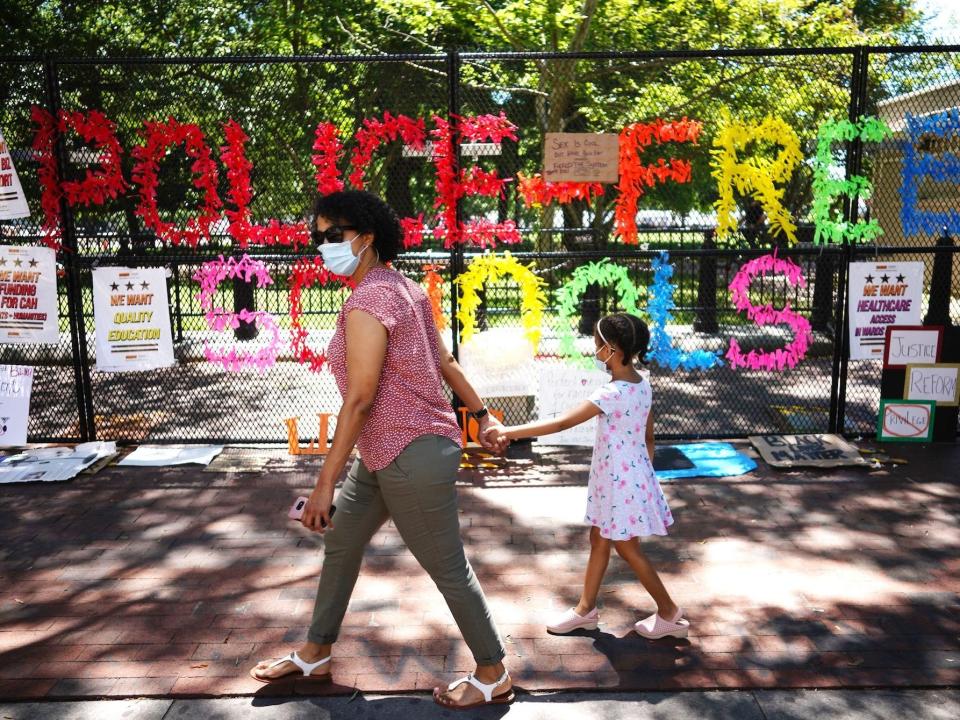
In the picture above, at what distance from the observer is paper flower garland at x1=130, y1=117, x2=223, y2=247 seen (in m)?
A: 6.64

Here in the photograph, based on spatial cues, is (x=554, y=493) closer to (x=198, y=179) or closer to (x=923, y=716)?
(x=923, y=716)

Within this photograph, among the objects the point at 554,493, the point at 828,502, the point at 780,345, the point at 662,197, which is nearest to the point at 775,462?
the point at 828,502

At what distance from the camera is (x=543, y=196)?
6.71 metres

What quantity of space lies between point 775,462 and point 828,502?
718 millimetres

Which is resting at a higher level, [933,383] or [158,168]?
[158,168]

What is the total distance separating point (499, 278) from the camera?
22.3 ft

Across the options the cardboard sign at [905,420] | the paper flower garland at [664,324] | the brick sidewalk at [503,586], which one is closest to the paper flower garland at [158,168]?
the brick sidewalk at [503,586]

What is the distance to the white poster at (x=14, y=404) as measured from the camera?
686 cm

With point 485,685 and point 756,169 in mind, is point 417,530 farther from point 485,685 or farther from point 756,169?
point 756,169

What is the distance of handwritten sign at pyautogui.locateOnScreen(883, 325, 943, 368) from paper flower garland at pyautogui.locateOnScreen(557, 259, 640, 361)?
191cm

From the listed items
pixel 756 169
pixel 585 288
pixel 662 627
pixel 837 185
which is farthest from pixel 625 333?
pixel 837 185

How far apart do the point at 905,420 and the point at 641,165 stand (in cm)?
284

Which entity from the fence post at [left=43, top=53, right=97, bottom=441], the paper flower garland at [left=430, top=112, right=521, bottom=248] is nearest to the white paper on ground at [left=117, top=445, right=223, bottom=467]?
the fence post at [left=43, top=53, right=97, bottom=441]

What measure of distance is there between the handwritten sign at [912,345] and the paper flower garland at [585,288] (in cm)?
191
